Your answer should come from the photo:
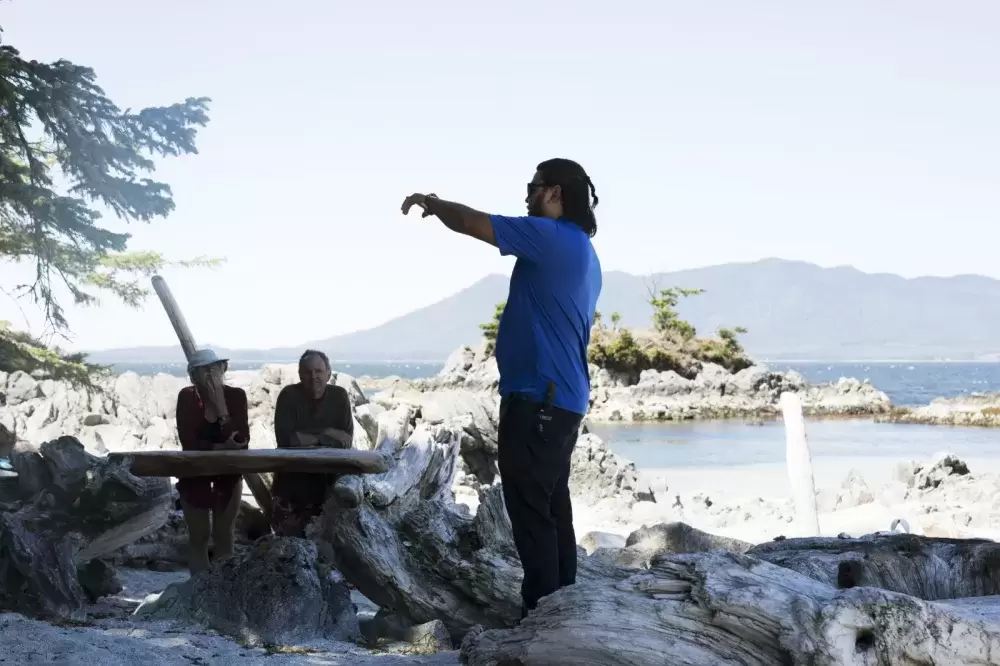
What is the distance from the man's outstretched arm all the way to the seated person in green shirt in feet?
8.88

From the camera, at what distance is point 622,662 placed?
238cm

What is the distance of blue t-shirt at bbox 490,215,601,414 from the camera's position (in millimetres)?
2949

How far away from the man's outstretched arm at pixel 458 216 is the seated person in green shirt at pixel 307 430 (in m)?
2.71

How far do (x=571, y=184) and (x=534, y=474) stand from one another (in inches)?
35.0

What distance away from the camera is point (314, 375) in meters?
5.46

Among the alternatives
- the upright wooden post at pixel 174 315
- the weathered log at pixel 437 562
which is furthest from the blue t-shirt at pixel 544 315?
the upright wooden post at pixel 174 315

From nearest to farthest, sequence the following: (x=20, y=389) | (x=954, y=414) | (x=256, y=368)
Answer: (x=20, y=389)
(x=954, y=414)
(x=256, y=368)

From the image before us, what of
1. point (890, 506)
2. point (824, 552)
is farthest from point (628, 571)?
point (890, 506)

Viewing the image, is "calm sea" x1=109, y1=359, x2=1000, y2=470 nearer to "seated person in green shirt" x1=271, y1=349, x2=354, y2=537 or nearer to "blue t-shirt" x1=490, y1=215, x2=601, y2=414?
"seated person in green shirt" x1=271, y1=349, x2=354, y2=537

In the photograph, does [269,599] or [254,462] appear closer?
[269,599]

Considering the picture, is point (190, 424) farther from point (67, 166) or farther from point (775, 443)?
point (775, 443)

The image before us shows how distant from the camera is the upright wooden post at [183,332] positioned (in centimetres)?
619

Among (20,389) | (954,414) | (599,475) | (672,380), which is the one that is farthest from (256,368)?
(599,475)

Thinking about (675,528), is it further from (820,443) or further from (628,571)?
(820,443)
